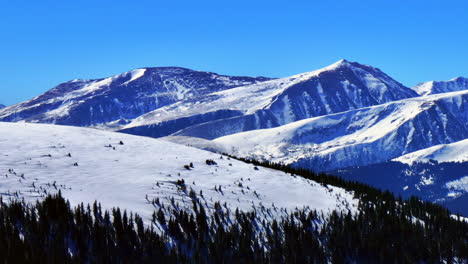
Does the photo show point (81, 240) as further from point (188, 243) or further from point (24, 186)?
point (24, 186)

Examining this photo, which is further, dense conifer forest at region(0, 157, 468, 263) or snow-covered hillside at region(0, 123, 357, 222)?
snow-covered hillside at region(0, 123, 357, 222)

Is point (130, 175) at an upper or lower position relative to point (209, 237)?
upper

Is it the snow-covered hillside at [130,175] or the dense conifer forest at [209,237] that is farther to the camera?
the snow-covered hillside at [130,175]

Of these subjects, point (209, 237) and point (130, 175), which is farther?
point (130, 175)

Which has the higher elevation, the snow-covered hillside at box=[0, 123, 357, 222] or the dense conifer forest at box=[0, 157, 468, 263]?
the snow-covered hillside at box=[0, 123, 357, 222]
